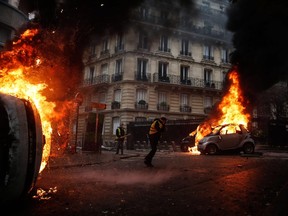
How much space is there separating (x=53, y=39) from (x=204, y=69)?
26088 mm

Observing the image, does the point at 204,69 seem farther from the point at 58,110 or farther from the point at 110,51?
the point at 58,110

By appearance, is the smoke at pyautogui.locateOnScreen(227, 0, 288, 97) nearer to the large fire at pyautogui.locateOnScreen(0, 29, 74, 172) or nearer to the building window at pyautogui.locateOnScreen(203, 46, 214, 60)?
the large fire at pyautogui.locateOnScreen(0, 29, 74, 172)

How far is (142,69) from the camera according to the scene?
32.2 meters

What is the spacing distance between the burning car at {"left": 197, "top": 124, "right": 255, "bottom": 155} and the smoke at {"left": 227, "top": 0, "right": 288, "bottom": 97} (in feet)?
10.1

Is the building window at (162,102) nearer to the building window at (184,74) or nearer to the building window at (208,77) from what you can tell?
the building window at (184,74)

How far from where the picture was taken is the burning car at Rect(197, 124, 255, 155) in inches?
561

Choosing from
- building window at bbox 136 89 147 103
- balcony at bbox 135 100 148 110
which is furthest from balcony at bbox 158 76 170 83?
balcony at bbox 135 100 148 110

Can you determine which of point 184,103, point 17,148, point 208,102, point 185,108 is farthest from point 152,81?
point 17,148

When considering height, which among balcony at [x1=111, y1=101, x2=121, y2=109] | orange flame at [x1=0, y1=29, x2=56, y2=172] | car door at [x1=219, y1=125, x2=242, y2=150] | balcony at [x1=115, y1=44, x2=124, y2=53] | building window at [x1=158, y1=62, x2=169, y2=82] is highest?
balcony at [x1=115, y1=44, x2=124, y2=53]

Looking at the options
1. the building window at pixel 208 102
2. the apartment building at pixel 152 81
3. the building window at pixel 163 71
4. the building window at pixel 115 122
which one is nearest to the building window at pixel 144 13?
the apartment building at pixel 152 81

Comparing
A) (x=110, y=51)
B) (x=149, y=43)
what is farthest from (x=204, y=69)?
(x=149, y=43)

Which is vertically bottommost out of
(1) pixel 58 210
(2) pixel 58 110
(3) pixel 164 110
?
(1) pixel 58 210

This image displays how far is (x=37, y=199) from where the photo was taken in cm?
414

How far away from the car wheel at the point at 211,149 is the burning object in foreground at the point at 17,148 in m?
11.5
